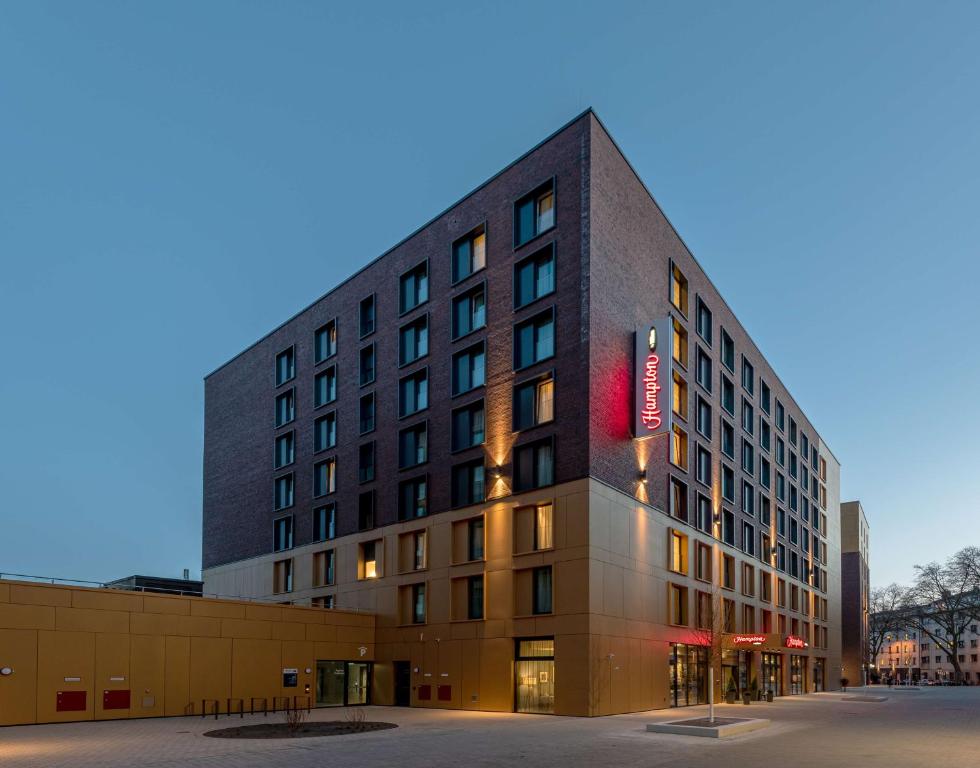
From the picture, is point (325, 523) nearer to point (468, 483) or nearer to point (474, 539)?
point (468, 483)

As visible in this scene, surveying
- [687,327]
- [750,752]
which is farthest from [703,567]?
[750,752]

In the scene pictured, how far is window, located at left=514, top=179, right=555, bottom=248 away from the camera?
43.3 metres

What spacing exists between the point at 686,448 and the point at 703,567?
7.49 meters

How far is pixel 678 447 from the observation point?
49438mm

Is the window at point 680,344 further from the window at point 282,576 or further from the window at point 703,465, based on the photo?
the window at point 282,576

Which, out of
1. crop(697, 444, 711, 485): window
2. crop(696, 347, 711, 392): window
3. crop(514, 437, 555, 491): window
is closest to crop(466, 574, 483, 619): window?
crop(514, 437, 555, 491): window

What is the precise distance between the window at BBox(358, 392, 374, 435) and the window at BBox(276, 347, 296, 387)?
9.43 m

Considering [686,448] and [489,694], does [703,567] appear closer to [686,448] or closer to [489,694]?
[686,448]

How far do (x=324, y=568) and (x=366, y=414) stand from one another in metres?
10.3

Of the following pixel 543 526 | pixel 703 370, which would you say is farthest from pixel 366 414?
pixel 703 370

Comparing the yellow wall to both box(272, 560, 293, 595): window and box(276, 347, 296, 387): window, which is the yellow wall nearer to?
box(272, 560, 293, 595): window

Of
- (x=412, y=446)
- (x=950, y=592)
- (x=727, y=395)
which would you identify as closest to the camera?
(x=412, y=446)

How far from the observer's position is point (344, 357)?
56219mm

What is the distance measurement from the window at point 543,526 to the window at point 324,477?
18.5 m
